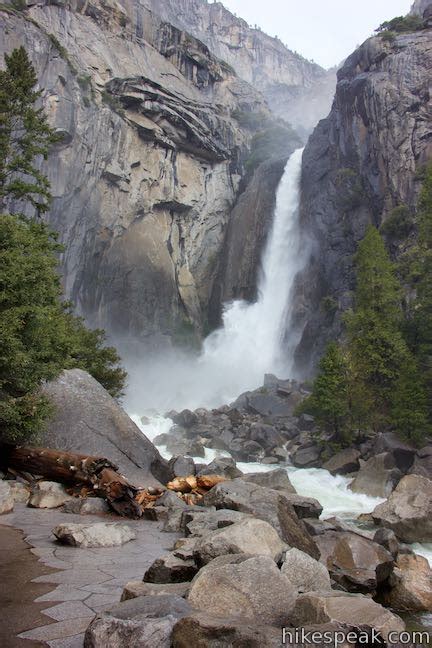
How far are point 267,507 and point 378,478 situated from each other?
14.1 m

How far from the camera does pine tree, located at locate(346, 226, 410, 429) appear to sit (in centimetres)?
2884

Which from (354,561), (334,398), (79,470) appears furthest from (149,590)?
(334,398)

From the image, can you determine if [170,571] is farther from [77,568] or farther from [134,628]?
[134,628]

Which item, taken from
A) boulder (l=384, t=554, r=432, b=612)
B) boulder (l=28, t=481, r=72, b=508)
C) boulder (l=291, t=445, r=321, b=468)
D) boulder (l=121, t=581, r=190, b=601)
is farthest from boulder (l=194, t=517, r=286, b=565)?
boulder (l=291, t=445, r=321, b=468)

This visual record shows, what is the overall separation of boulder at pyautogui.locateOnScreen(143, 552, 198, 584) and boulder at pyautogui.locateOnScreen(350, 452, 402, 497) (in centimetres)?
1672

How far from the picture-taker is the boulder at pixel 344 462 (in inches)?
938

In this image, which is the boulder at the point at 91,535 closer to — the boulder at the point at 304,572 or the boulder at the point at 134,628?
the boulder at the point at 304,572

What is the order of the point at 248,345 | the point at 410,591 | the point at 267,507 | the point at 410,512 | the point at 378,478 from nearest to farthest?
1. the point at 410,591
2. the point at 267,507
3. the point at 410,512
4. the point at 378,478
5. the point at 248,345

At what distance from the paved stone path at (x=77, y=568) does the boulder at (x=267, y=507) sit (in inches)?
49.9

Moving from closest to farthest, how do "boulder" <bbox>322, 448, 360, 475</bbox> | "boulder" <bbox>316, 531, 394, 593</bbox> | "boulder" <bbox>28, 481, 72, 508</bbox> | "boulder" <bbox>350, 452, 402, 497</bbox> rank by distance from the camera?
"boulder" <bbox>316, 531, 394, 593</bbox>
"boulder" <bbox>28, 481, 72, 508</bbox>
"boulder" <bbox>350, 452, 402, 497</bbox>
"boulder" <bbox>322, 448, 360, 475</bbox>

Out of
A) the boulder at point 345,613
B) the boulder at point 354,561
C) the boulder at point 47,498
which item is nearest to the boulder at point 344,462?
the boulder at point 354,561

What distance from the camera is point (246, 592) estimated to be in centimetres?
397

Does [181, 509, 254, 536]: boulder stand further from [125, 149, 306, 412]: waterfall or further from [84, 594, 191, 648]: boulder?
[125, 149, 306, 412]: waterfall

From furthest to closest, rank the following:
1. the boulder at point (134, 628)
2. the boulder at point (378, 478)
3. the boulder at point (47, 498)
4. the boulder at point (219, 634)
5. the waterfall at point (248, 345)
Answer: the waterfall at point (248, 345), the boulder at point (378, 478), the boulder at point (47, 498), the boulder at point (134, 628), the boulder at point (219, 634)
